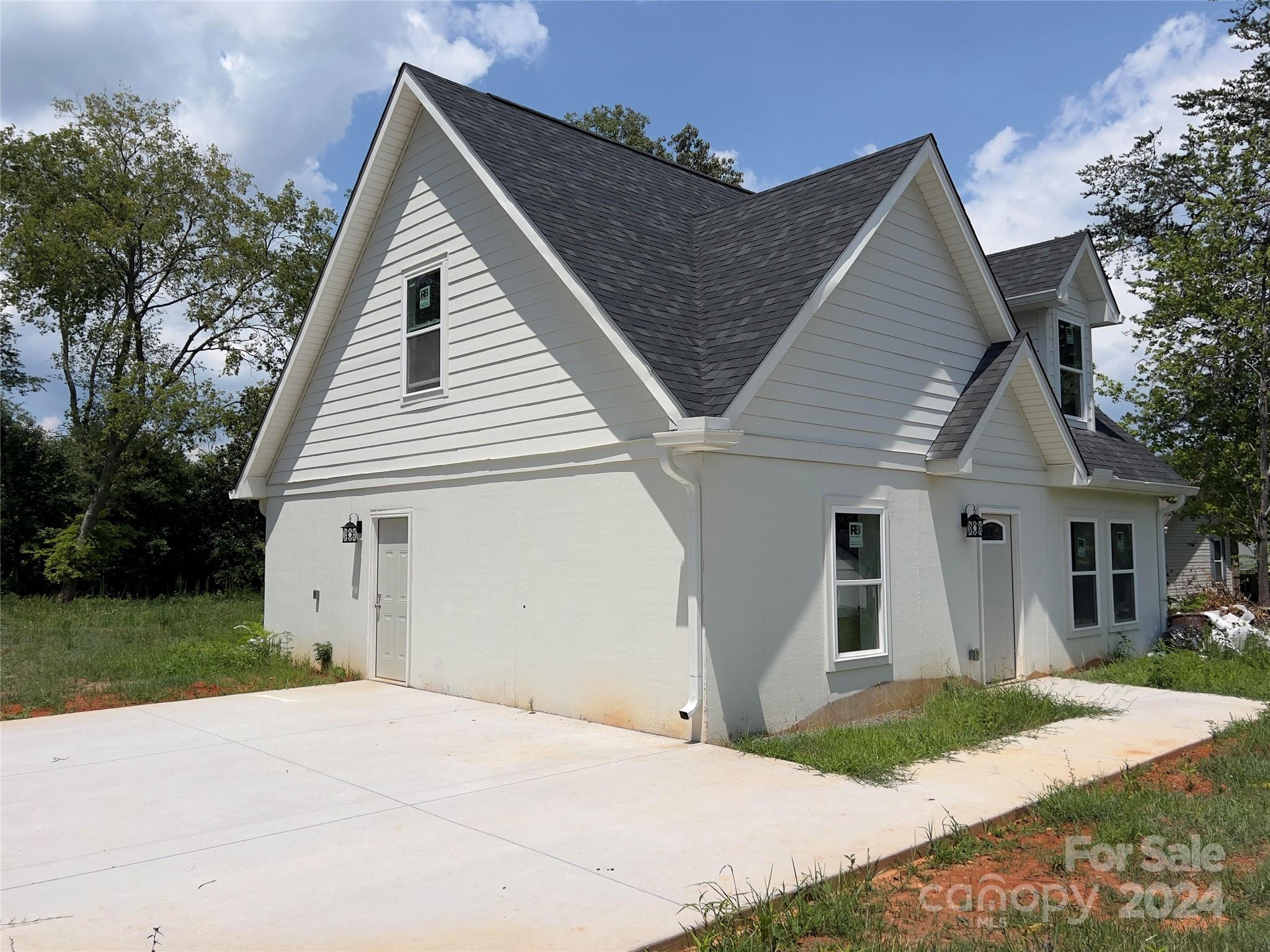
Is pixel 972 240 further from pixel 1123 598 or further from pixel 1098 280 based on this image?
pixel 1123 598

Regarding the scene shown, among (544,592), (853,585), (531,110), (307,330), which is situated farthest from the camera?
(307,330)

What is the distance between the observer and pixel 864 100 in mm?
12242

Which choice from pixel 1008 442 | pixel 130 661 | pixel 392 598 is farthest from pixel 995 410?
pixel 130 661

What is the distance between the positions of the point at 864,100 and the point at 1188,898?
10.3m

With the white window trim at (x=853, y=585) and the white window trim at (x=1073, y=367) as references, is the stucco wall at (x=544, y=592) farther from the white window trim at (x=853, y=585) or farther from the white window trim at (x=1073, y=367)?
the white window trim at (x=1073, y=367)

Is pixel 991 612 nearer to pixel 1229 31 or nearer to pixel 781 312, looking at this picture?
pixel 781 312

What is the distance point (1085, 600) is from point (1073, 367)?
3579 millimetres

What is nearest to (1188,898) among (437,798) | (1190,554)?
(437,798)

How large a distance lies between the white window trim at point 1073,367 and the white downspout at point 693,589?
26.7 feet

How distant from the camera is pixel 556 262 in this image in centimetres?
902

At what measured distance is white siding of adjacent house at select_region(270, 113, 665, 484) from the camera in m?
9.30

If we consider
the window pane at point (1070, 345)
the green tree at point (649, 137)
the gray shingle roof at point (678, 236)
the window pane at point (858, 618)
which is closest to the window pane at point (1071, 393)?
the window pane at point (1070, 345)

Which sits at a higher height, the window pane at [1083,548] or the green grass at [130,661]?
the window pane at [1083,548]

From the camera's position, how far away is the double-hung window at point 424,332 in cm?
1130
